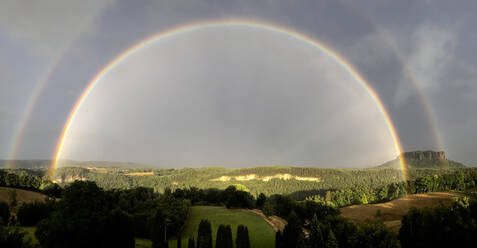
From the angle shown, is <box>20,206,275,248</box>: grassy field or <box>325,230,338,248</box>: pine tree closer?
<box>325,230,338,248</box>: pine tree

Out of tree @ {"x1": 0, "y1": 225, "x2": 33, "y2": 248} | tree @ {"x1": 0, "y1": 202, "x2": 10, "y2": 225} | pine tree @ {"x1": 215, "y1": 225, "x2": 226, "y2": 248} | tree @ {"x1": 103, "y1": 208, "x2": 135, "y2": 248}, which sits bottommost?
pine tree @ {"x1": 215, "y1": 225, "x2": 226, "y2": 248}

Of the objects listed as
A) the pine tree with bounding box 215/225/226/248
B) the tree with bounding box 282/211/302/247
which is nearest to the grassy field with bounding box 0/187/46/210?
the pine tree with bounding box 215/225/226/248

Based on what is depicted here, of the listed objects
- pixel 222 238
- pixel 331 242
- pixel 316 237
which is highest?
pixel 316 237

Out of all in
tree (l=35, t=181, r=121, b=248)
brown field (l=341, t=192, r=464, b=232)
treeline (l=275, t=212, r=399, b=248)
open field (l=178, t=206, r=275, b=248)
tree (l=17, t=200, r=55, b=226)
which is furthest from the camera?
brown field (l=341, t=192, r=464, b=232)

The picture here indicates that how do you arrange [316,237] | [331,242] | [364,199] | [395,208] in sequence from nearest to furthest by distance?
[331,242] < [316,237] < [395,208] < [364,199]

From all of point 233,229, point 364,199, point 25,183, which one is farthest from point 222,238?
point 25,183

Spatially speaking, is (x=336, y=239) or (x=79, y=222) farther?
(x=336, y=239)

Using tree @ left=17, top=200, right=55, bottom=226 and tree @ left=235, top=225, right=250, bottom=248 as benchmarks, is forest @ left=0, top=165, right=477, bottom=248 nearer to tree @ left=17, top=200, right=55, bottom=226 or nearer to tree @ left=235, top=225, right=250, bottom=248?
tree @ left=17, top=200, right=55, bottom=226

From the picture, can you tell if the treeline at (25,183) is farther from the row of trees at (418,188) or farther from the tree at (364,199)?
the tree at (364,199)

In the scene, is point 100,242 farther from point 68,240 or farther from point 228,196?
point 228,196

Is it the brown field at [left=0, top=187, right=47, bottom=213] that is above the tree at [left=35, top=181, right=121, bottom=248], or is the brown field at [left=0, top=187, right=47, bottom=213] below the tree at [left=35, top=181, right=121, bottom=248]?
below

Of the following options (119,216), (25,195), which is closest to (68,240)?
(119,216)

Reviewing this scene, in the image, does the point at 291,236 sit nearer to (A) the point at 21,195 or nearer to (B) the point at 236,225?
(B) the point at 236,225

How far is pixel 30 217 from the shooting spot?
52.0m
